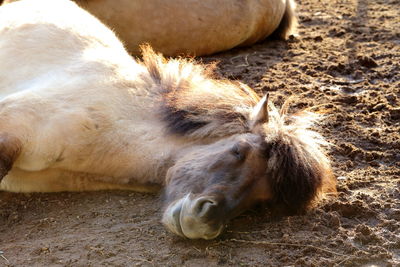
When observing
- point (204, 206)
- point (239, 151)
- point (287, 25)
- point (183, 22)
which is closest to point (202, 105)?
point (239, 151)

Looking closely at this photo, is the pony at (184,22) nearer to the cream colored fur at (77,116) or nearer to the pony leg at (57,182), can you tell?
the cream colored fur at (77,116)

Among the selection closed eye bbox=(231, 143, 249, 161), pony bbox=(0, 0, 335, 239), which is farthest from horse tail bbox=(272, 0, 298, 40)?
closed eye bbox=(231, 143, 249, 161)

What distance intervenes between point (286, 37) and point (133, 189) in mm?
4154

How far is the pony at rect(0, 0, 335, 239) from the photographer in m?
3.25

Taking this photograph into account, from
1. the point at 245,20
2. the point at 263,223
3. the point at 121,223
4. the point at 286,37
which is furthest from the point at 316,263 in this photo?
the point at 286,37

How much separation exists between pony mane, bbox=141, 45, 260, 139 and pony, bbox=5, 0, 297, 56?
2.16m

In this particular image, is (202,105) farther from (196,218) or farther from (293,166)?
Result: (196,218)

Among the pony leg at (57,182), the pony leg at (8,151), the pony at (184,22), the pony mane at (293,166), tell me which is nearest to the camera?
the pony mane at (293,166)

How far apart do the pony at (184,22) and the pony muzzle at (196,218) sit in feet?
10.7

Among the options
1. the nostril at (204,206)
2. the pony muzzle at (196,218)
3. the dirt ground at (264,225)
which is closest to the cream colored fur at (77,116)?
the dirt ground at (264,225)

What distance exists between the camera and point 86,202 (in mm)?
3693

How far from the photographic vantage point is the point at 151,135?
366 centimetres

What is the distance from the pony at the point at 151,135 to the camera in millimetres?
3248

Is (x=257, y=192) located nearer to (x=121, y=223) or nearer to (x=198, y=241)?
(x=198, y=241)
